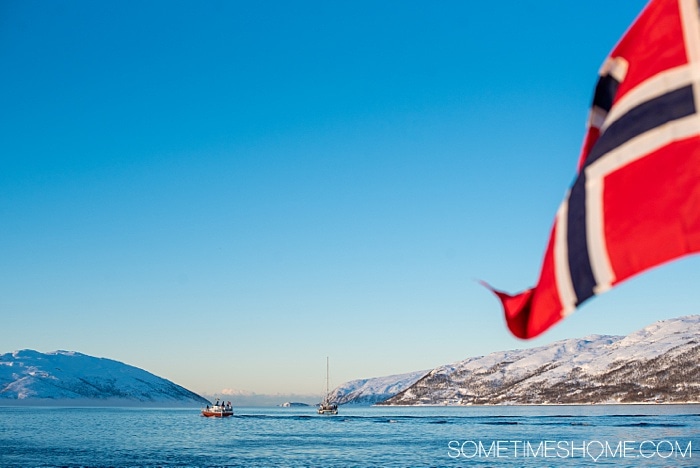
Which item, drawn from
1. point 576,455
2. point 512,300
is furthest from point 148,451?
point 512,300

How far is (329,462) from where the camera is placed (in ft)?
241

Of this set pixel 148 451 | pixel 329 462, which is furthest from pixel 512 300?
pixel 148 451

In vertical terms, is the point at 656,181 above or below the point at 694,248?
above

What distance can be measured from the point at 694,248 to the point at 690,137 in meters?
0.63

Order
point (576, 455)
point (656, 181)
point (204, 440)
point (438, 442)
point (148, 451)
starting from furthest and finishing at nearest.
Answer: point (204, 440), point (438, 442), point (148, 451), point (576, 455), point (656, 181)

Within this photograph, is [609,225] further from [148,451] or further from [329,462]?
[148,451]

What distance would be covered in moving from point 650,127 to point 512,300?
1.42m

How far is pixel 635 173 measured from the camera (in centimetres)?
444

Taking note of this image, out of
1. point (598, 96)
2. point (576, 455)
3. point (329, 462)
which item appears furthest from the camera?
point (576, 455)

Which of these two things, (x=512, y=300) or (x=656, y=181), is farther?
(x=512, y=300)

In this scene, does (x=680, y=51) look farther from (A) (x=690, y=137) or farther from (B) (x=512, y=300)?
(B) (x=512, y=300)

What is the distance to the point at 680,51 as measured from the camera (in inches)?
173

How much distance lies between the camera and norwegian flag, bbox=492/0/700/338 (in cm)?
421

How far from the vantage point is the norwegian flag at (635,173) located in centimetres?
421
